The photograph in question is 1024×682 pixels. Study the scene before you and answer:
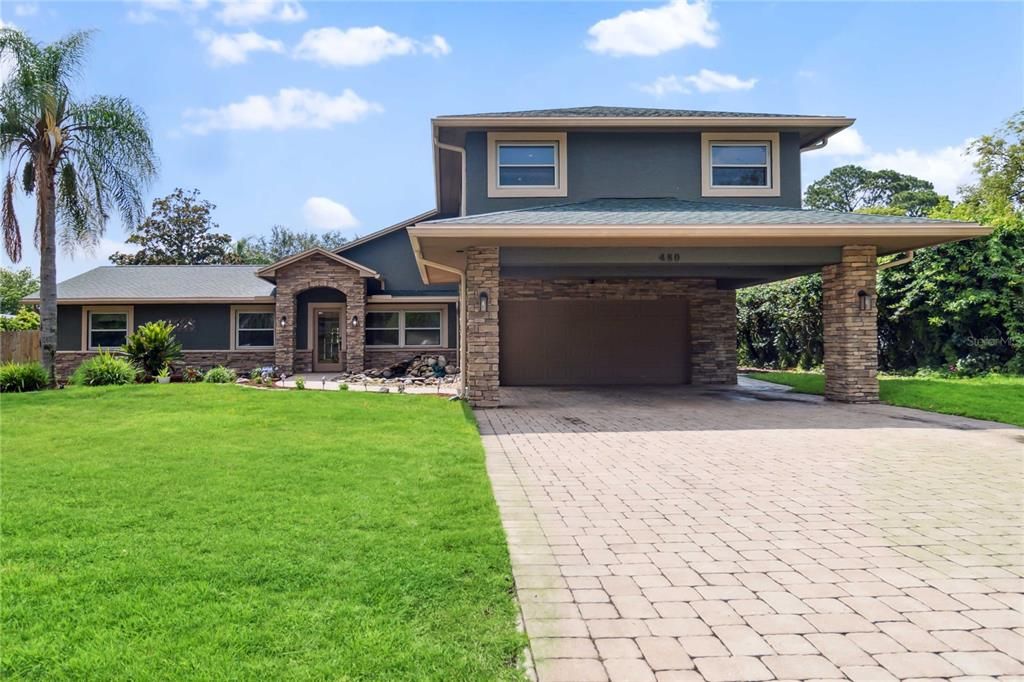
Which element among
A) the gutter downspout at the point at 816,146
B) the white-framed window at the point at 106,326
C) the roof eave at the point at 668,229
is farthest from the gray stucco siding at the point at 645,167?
the white-framed window at the point at 106,326

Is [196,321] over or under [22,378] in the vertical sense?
over

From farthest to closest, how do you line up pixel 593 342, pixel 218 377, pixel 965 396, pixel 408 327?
pixel 408 327, pixel 593 342, pixel 218 377, pixel 965 396

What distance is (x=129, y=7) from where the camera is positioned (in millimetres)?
9414

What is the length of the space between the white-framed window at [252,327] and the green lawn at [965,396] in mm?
15926

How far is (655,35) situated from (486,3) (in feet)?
11.0

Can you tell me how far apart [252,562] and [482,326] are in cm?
684

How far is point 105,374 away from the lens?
12156 mm

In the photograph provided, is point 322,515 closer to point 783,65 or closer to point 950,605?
point 950,605

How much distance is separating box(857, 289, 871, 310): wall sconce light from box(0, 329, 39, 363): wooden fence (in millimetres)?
21294

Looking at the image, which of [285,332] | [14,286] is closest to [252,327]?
[285,332]

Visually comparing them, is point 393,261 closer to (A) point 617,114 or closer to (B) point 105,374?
(B) point 105,374

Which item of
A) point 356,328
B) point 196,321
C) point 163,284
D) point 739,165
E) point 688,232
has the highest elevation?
point 739,165

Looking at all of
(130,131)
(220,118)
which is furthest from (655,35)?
(220,118)

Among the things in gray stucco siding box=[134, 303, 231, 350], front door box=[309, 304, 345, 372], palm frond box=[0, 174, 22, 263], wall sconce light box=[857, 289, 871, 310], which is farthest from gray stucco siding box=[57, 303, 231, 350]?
wall sconce light box=[857, 289, 871, 310]
